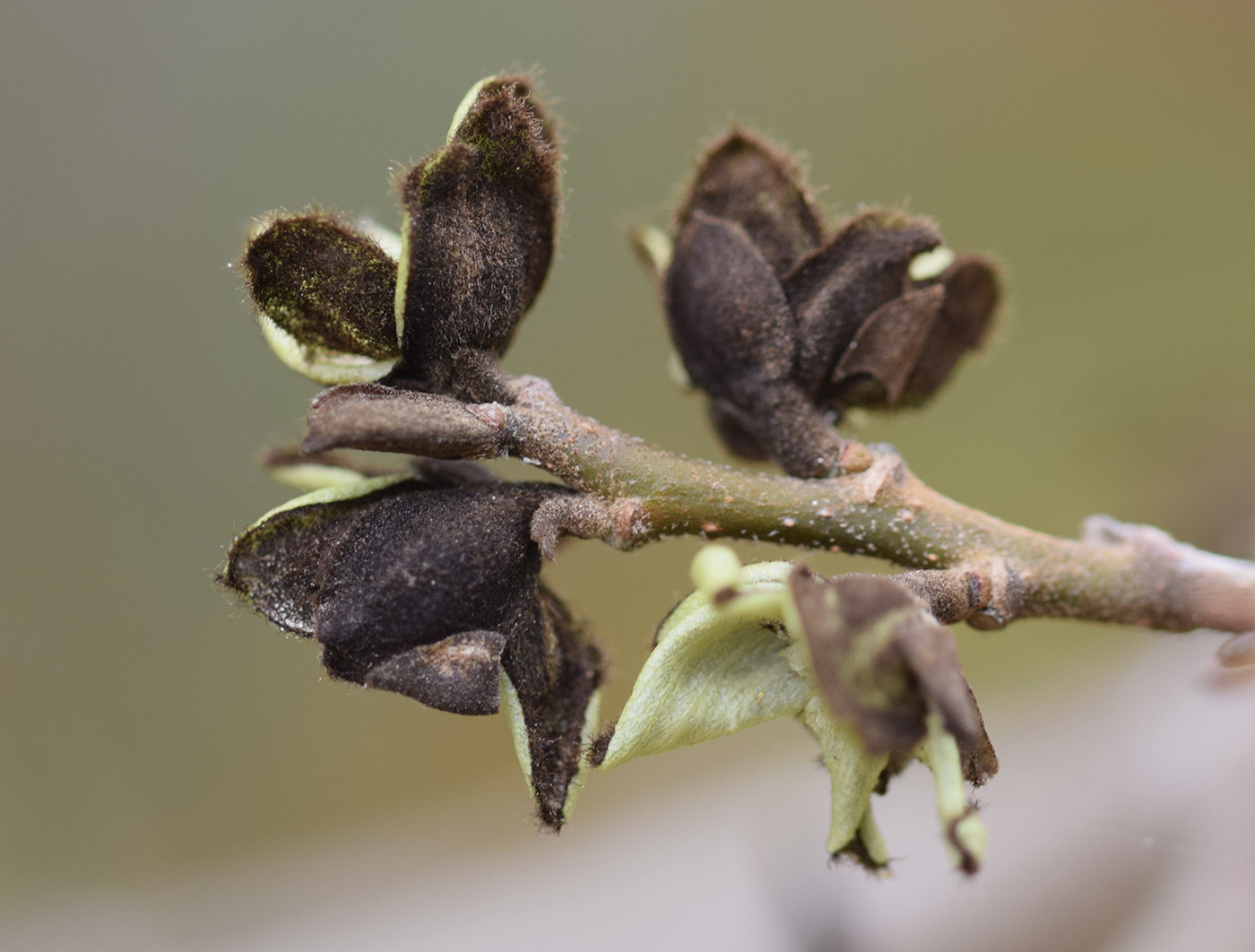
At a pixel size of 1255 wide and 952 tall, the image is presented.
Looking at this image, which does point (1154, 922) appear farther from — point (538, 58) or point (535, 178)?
point (538, 58)

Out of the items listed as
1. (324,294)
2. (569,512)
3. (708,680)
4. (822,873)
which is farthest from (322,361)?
(822,873)

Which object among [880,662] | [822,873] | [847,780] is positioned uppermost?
[880,662]

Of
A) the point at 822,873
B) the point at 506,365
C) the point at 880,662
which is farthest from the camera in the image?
the point at 506,365

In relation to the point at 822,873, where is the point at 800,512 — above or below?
above

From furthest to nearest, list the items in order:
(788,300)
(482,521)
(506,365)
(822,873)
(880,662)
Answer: (506,365) < (822,873) < (788,300) < (482,521) < (880,662)

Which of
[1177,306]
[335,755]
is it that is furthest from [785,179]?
[335,755]

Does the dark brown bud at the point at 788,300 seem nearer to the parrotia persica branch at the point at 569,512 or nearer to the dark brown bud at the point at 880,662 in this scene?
the parrotia persica branch at the point at 569,512

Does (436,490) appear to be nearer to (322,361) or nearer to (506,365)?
(322,361)
